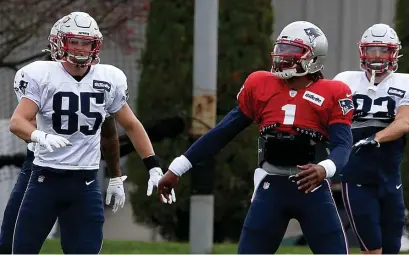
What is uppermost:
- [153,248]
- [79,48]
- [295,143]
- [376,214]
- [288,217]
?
[79,48]

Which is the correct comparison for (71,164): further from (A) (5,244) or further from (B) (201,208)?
(B) (201,208)

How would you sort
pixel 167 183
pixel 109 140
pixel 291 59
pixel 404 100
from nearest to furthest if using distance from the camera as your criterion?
pixel 291 59 < pixel 167 183 < pixel 109 140 < pixel 404 100

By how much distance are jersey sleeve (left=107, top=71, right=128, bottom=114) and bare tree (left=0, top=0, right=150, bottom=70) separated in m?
3.98

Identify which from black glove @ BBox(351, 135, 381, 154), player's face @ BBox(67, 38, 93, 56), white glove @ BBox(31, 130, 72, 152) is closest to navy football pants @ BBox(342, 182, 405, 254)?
black glove @ BBox(351, 135, 381, 154)

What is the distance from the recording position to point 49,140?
5.57 meters

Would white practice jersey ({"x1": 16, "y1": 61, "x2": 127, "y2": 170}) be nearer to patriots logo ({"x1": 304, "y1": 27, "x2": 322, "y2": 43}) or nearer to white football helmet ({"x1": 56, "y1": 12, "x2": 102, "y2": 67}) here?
white football helmet ({"x1": 56, "y1": 12, "x2": 102, "y2": 67})

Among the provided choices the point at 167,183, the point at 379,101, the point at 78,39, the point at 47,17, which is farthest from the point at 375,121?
the point at 47,17

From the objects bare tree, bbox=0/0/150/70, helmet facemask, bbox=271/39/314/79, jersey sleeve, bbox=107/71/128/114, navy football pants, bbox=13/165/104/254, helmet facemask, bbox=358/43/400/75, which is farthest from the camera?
bare tree, bbox=0/0/150/70

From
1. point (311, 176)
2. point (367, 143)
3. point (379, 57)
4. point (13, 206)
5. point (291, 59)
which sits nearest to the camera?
point (311, 176)

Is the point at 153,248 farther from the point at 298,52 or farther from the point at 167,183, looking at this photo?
the point at 298,52

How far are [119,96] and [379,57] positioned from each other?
2.00m

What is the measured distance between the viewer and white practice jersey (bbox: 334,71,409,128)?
712cm

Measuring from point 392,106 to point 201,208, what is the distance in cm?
177

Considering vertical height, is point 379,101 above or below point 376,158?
above
